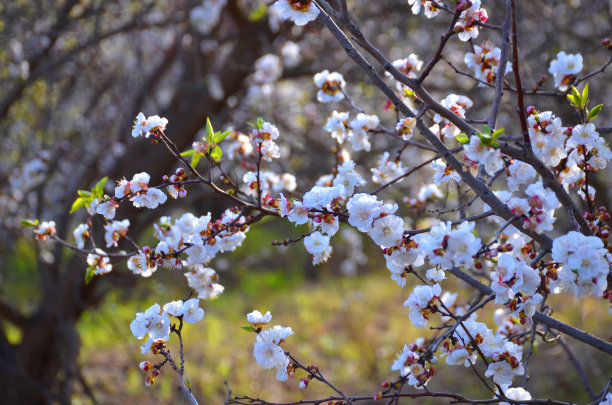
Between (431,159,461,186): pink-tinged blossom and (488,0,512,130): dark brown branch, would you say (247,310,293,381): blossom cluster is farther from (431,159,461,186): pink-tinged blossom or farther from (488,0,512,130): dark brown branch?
(488,0,512,130): dark brown branch

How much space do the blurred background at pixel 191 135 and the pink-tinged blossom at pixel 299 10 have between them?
1.78 m

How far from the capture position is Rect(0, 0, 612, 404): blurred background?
3.53 m

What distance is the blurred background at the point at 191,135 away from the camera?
353 centimetres

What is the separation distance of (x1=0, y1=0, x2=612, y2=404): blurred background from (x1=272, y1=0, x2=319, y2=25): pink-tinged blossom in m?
1.78

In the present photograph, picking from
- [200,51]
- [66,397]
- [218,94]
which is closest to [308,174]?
[218,94]

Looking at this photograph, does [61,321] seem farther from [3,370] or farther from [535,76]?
[535,76]

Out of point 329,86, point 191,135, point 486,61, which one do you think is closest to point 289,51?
point 191,135

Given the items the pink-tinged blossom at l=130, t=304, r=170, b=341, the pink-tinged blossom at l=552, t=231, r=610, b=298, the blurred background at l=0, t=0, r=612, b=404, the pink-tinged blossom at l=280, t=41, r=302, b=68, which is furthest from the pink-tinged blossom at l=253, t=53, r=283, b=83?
the pink-tinged blossom at l=552, t=231, r=610, b=298

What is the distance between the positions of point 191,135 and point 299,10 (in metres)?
3.03

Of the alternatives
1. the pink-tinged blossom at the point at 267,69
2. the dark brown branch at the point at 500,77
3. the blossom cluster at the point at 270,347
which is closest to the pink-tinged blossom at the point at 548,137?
the dark brown branch at the point at 500,77

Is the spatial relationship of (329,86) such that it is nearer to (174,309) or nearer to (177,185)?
(177,185)

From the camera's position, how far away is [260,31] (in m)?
4.32

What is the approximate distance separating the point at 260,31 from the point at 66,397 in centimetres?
294

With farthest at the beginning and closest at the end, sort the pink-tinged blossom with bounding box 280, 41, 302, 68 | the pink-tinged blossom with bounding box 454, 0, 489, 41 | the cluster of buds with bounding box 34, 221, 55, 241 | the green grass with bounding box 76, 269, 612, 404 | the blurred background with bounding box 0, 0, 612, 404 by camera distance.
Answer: the green grass with bounding box 76, 269, 612, 404 < the pink-tinged blossom with bounding box 280, 41, 302, 68 < the blurred background with bounding box 0, 0, 612, 404 < the cluster of buds with bounding box 34, 221, 55, 241 < the pink-tinged blossom with bounding box 454, 0, 489, 41
